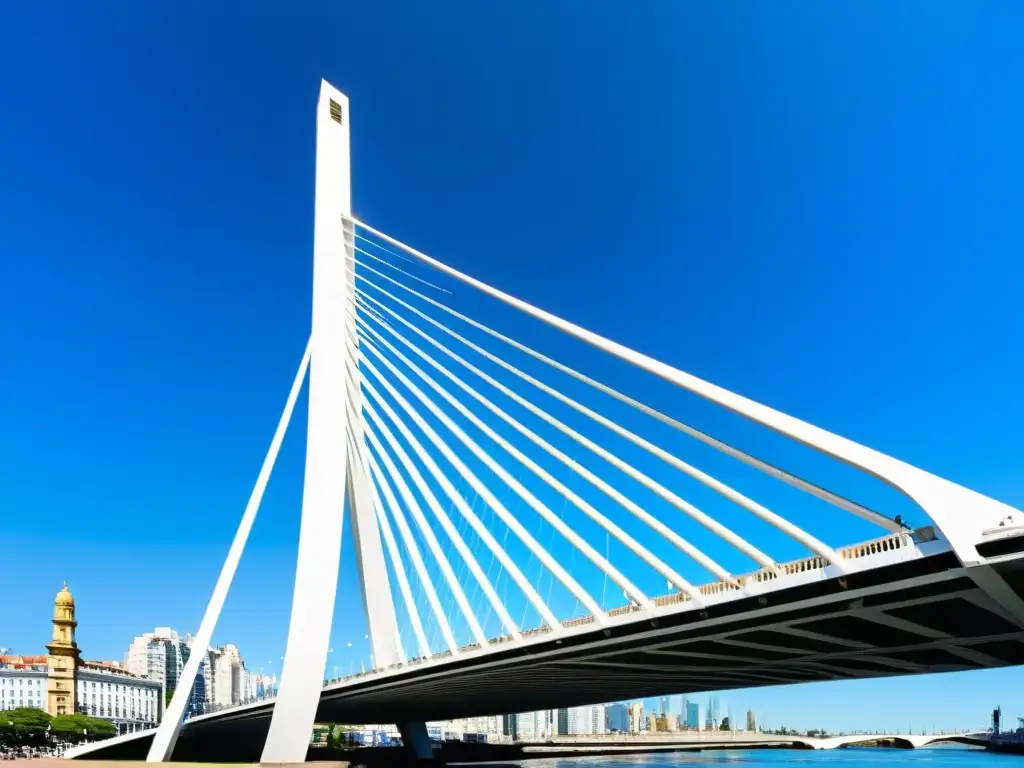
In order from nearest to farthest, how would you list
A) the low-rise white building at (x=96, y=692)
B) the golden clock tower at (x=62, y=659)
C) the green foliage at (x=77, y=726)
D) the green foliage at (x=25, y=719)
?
the green foliage at (x=25, y=719) → the green foliage at (x=77, y=726) → the golden clock tower at (x=62, y=659) → the low-rise white building at (x=96, y=692)

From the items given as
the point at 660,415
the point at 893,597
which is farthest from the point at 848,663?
the point at 660,415

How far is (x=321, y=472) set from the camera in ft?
71.7

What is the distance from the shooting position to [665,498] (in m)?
13.8

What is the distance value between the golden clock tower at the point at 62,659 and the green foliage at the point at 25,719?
10890 mm

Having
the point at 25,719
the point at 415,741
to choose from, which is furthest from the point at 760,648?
the point at 25,719

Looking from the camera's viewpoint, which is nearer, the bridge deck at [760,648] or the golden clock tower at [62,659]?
the bridge deck at [760,648]

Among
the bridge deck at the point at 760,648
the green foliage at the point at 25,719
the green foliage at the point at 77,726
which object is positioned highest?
the bridge deck at the point at 760,648

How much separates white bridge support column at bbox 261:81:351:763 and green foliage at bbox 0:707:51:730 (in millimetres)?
49075

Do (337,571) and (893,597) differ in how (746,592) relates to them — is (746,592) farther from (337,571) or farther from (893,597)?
(337,571)

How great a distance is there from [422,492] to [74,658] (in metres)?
72.0

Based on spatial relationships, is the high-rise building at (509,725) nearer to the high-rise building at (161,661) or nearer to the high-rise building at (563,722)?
the high-rise building at (563,722)

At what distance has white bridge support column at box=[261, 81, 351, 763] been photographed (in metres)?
20.0

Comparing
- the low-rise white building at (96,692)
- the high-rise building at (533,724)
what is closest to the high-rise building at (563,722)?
the high-rise building at (533,724)

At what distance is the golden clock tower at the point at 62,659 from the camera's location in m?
72.8
